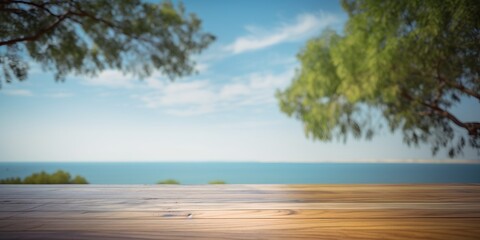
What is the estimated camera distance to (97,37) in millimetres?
4508

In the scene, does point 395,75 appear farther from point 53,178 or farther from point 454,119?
point 53,178

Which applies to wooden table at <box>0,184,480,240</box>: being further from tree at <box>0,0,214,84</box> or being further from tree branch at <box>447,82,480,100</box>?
tree branch at <box>447,82,480,100</box>

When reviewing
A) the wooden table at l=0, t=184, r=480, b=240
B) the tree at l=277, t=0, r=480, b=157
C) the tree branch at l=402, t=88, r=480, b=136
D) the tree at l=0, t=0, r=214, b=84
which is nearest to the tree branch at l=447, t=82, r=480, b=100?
the tree at l=277, t=0, r=480, b=157

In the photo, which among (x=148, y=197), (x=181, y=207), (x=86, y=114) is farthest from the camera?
(x=86, y=114)

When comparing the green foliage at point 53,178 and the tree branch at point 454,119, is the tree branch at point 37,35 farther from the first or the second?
the tree branch at point 454,119

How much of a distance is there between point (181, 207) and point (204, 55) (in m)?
3.55

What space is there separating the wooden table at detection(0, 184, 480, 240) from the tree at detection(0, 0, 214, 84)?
3.24 meters

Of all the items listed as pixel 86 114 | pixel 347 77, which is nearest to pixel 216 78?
pixel 86 114

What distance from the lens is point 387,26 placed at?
4.75 m

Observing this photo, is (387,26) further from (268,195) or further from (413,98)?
(268,195)

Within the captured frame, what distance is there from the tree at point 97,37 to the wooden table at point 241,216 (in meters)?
3.24

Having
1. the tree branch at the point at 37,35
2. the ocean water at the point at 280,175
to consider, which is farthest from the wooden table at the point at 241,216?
the ocean water at the point at 280,175

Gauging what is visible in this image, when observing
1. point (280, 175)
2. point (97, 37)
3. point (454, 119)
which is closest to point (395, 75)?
point (454, 119)

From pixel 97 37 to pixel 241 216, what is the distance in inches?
165
